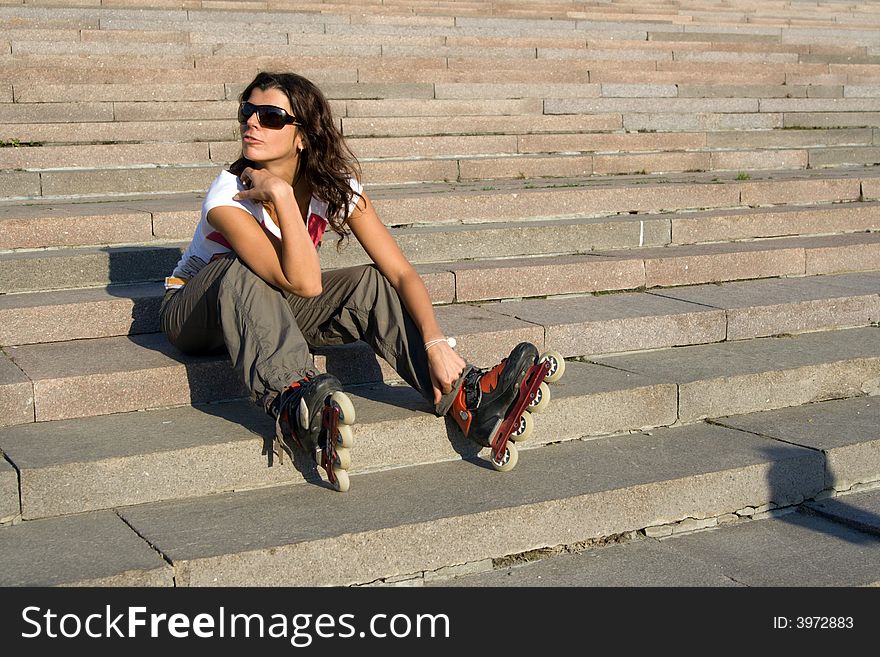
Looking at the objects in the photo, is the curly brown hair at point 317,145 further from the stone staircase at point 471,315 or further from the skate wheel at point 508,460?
the skate wheel at point 508,460

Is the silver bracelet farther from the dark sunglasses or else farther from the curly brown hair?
the dark sunglasses

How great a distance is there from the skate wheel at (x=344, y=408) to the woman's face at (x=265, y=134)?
37.2 inches

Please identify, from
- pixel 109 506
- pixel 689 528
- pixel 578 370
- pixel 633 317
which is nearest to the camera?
pixel 109 506

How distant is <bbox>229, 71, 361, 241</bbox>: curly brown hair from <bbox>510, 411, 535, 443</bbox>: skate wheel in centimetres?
92

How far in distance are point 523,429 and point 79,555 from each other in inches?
54.6

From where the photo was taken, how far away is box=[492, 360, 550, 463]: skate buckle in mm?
3354

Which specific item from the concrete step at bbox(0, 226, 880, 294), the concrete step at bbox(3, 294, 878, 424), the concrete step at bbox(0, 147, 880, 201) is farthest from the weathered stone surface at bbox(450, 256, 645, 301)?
the concrete step at bbox(0, 147, 880, 201)

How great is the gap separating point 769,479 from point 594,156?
3.72 metres

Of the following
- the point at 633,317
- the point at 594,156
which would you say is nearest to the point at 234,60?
the point at 594,156

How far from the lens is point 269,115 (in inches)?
140

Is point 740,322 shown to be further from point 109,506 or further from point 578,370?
point 109,506

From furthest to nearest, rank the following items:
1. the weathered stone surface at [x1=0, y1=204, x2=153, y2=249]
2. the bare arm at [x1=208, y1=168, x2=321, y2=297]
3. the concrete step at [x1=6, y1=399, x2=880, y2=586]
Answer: the weathered stone surface at [x1=0, y1=204, x2=153, y2=249] → the bare arm at [x1=208, y1=168, x2=321, y2=297] → the concrete step at [x1=6, y1=399, x2=880, y2=586]

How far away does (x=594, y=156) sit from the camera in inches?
277
